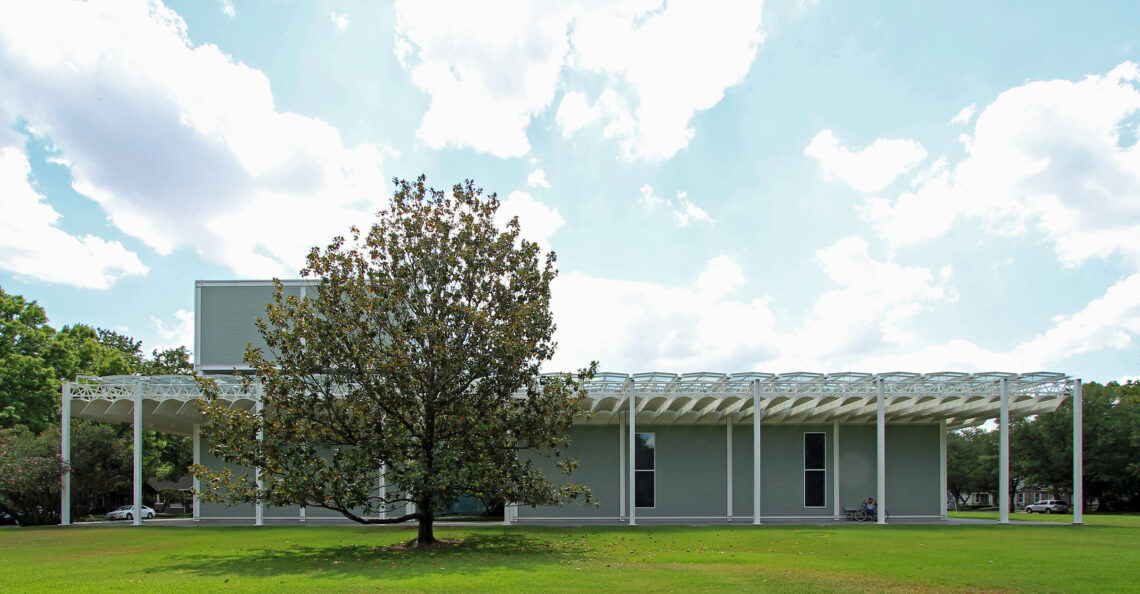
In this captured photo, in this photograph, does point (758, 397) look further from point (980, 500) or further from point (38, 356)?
point (980, 500)

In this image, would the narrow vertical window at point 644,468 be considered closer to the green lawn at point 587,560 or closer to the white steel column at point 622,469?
the white steel column at point 622,469

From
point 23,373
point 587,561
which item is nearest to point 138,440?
point 23,373

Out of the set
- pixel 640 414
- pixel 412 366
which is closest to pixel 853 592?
pixel 412 366

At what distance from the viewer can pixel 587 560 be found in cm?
1438

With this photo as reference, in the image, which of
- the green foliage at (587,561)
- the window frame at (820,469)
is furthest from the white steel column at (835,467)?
the green foliage at (587,561)

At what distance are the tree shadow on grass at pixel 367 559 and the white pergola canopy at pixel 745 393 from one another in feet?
27.7

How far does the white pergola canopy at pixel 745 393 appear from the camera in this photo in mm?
25453

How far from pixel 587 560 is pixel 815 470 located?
1762 centimetres

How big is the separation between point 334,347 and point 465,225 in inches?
165

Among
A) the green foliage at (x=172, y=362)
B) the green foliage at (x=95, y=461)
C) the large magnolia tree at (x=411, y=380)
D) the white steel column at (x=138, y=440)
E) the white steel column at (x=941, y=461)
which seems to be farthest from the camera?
the green foliage at (x=172, y=362)

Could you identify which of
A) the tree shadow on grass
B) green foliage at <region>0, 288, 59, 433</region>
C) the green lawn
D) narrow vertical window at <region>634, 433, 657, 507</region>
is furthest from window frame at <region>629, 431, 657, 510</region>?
green foliage at <region>0, 288, 59, 433</region>

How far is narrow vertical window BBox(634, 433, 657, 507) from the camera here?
28750mm

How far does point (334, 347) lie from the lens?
16.4 meters

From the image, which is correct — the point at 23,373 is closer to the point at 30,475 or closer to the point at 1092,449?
the point at 30,475
